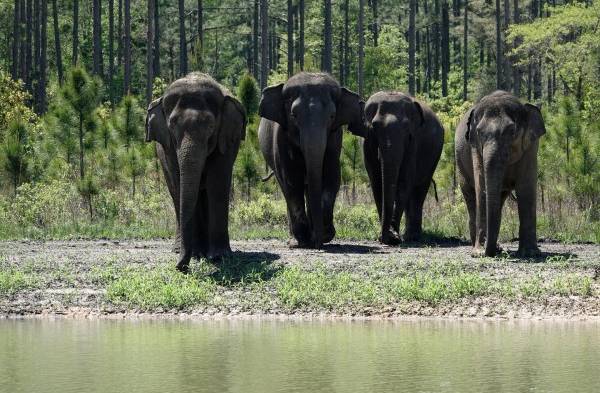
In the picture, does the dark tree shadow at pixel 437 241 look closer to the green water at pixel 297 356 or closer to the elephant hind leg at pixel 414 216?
the elephant hind leg at pixel 414 216

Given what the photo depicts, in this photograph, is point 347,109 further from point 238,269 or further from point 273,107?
point 238,269

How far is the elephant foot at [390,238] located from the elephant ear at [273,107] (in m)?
2.83

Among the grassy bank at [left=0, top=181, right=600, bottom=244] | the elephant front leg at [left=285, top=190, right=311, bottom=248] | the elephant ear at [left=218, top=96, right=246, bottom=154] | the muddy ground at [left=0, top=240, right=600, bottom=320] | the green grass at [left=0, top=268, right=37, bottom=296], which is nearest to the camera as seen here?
the muddy ground at [left=0, top=240, right=600, bottom=320]

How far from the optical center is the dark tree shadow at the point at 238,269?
52.7 feet

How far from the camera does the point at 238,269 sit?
1673 cm

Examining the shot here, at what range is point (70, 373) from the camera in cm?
1077

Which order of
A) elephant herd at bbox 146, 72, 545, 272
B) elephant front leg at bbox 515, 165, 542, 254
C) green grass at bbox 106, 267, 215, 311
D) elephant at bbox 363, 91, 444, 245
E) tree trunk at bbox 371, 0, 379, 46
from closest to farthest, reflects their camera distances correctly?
green grass at bbox 106, 267, 215, 311 → elephant herd at bbox 146, 72, 545, 272 → elephant front leg at bbox 515, 165, 542, 254 → elephant at bbox 363, 91, 444, 245 → tree trunk at bbox 371, 0, 379, 46

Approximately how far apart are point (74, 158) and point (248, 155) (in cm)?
537

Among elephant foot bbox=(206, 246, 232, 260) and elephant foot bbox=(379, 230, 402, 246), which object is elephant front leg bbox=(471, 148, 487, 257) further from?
elephant foot bbox=(206, 246, 232, 260)

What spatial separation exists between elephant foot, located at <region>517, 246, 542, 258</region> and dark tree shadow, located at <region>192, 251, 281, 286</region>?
373 cm

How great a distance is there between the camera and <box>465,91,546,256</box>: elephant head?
58.8 feet

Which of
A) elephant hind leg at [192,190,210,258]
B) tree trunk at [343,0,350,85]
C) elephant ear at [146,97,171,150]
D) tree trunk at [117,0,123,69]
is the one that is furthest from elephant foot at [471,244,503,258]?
tree trunk at [343,0,350,85]

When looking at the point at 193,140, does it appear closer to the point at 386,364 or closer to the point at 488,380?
the point at 386,364

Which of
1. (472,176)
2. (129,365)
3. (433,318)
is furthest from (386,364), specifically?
(472,176)
